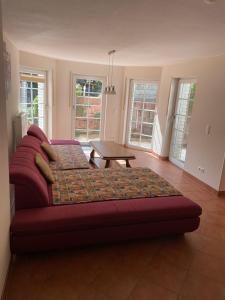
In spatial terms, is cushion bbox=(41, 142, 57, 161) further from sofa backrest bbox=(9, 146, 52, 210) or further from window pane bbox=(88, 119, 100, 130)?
window pane bbox=(88, 119, 100, 130)

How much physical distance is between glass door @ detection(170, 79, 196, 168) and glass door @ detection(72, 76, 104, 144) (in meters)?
2.12

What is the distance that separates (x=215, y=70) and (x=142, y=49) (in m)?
1.29

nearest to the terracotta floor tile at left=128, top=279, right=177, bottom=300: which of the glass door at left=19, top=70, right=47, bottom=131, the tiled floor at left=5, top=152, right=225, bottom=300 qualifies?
the tiled floor at left=5, top=152, right=225, bottom=300

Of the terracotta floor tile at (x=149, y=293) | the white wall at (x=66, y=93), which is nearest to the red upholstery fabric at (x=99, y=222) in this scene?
the terracotta floor tile at (x=149, y=293)

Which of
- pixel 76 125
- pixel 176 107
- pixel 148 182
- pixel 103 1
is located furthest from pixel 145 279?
pixel 76 125

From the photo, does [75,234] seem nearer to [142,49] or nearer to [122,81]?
[142,49]

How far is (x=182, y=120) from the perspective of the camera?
4984mm

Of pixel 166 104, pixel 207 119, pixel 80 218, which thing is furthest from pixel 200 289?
pixel 166 104

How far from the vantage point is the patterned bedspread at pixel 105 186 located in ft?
7.76

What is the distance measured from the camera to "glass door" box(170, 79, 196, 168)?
15.5 ft

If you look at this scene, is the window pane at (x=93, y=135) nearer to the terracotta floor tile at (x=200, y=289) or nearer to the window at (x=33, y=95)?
the window at (x=33, y=95)

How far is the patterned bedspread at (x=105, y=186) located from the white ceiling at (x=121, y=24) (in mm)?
1744

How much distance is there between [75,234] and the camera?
206cm

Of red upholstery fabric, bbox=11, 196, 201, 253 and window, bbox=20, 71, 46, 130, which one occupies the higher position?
window, bbox=20, 71, 46, 130
